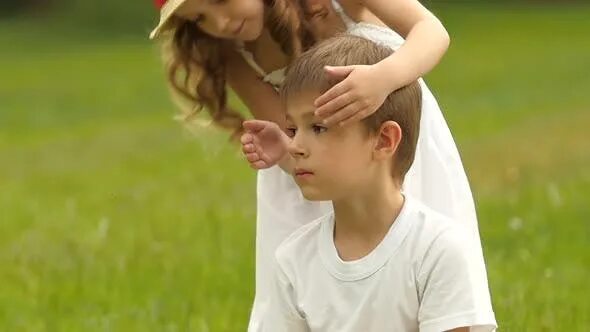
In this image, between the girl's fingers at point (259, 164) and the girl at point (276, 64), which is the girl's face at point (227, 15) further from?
the girl's fingers at point (259, 164)

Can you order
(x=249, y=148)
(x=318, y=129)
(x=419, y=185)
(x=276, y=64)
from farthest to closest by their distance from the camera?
(x=276, y=64), (x=419, y=185), (x=249, y=148), (x=318, y=129)

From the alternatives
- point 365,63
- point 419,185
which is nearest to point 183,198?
point 419,185

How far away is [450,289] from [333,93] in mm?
561

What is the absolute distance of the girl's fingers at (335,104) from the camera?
12.3ft

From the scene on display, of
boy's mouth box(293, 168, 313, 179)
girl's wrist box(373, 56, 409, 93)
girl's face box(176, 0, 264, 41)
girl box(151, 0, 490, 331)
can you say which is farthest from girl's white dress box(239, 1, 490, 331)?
boy's mouth box(293, 168, 313, 179)

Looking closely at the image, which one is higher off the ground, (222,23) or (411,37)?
(411,37)

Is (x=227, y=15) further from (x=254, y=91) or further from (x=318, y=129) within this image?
(x=318, y=129)

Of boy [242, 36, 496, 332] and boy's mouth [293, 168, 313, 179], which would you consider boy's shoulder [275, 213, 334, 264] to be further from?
boy's mouth [293, 168, 313, 179]

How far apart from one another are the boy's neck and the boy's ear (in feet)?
0.29

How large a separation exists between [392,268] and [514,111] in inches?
400

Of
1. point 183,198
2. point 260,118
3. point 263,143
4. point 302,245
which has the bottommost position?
point 183,198

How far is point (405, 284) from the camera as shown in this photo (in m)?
3.85

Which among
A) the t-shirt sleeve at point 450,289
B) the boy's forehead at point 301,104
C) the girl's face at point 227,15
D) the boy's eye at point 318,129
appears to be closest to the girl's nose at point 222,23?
the girl's face at point 227,15

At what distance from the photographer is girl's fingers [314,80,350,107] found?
377 centimetres
